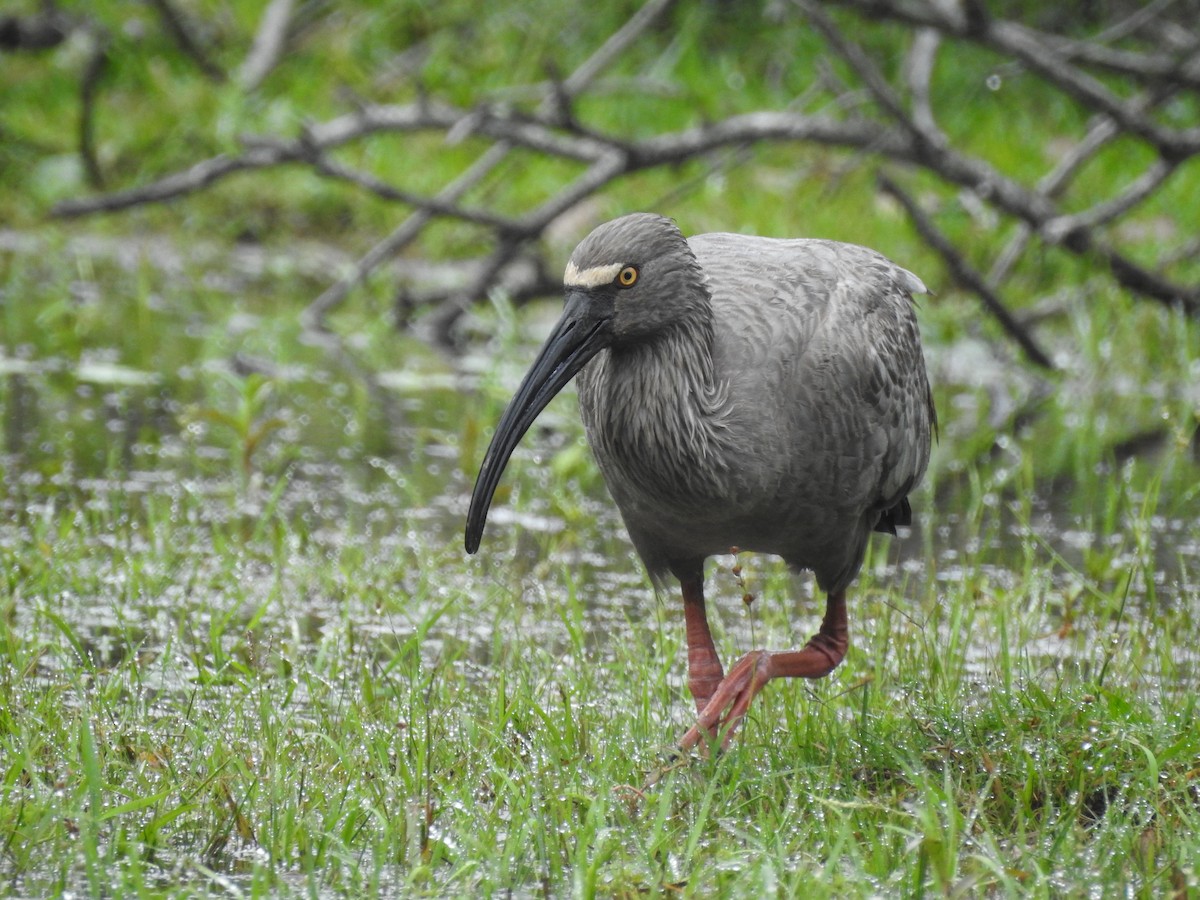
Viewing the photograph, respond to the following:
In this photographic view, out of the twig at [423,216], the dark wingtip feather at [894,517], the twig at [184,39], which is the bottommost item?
the dark wingtip feather at [894,517]

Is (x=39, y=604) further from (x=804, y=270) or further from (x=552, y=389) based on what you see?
(x=804, y=270)

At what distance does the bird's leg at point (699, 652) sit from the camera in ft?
13.0

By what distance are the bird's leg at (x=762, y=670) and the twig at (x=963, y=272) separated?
113 inches

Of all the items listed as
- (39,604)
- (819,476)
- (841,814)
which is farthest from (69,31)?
(841,814)

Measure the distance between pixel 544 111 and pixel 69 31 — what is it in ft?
12.0

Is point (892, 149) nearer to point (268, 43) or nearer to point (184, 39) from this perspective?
point (268, 43)

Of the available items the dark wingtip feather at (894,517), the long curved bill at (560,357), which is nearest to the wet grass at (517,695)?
the dark wingtip feather at (894,517)

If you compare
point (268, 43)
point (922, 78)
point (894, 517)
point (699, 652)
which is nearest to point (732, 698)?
point (699, 652)

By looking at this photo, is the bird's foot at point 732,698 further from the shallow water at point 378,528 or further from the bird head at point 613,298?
the bird head at point 613,298

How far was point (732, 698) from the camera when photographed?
3.68 meters

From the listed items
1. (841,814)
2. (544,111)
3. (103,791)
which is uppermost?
(544,111)

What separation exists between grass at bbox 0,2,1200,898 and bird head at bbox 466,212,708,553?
650 mm

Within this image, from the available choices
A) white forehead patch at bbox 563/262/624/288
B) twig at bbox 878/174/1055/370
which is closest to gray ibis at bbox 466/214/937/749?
white forehead patch at bbox 563/262/624/288

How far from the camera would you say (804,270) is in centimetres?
404
